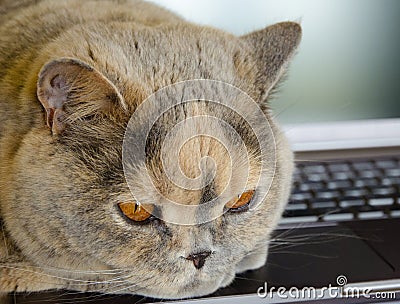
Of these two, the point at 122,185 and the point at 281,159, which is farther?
the point at 281,159

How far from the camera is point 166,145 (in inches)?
29.7

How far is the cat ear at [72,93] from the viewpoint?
721 millimetres

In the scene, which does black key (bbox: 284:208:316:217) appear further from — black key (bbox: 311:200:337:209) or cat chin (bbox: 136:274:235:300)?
cat chin (bbox: 136:274:235:300)

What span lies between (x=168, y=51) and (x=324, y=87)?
717 mm

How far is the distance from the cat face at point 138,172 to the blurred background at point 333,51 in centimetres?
59

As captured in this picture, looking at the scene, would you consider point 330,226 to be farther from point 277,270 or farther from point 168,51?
point 168,51

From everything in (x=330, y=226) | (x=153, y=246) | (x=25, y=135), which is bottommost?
(x=330, y=226)

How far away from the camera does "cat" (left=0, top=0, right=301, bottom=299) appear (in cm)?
77

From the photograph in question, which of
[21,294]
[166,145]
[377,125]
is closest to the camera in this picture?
[166,145]

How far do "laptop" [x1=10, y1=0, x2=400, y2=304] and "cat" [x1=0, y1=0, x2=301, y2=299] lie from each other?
0.14 ft

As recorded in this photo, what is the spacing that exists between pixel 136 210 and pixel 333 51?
83cm

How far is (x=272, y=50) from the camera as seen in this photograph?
2.96 feet

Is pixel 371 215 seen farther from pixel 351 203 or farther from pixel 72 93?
pixel 72 93

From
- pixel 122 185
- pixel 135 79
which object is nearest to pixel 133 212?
pixel 122 185
